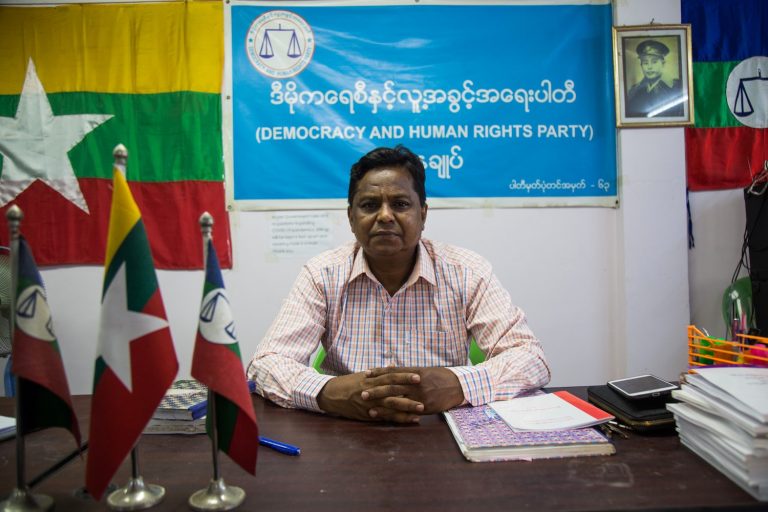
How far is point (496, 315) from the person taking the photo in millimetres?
1634

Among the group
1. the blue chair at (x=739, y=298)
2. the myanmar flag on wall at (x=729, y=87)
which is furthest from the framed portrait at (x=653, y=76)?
the blue chair at (x=739, y=298)

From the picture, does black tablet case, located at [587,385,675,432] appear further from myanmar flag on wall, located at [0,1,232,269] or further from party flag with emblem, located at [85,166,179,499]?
myanmar flag on wall, located at [0,1,232,269]

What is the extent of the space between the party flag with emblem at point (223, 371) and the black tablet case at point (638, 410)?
791 mm

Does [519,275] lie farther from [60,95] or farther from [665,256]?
[60,95]

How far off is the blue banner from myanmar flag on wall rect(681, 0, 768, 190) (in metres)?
0.50

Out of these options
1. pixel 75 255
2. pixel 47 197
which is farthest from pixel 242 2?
pixel 75 255

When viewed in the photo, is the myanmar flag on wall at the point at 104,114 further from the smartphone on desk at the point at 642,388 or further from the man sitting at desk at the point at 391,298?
the smartphone on desk at the point at 642,388

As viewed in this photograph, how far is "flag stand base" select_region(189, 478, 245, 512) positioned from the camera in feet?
→ 2.41

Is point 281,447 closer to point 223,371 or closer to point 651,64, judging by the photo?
Answer: point 223,371

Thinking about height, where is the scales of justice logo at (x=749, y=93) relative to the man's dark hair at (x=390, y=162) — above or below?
above

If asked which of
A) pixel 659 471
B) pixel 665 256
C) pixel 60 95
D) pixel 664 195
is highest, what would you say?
pixel 60 95

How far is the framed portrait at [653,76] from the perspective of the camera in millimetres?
2619

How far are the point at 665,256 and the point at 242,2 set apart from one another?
2680mm

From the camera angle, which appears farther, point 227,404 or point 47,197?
point 47,197
